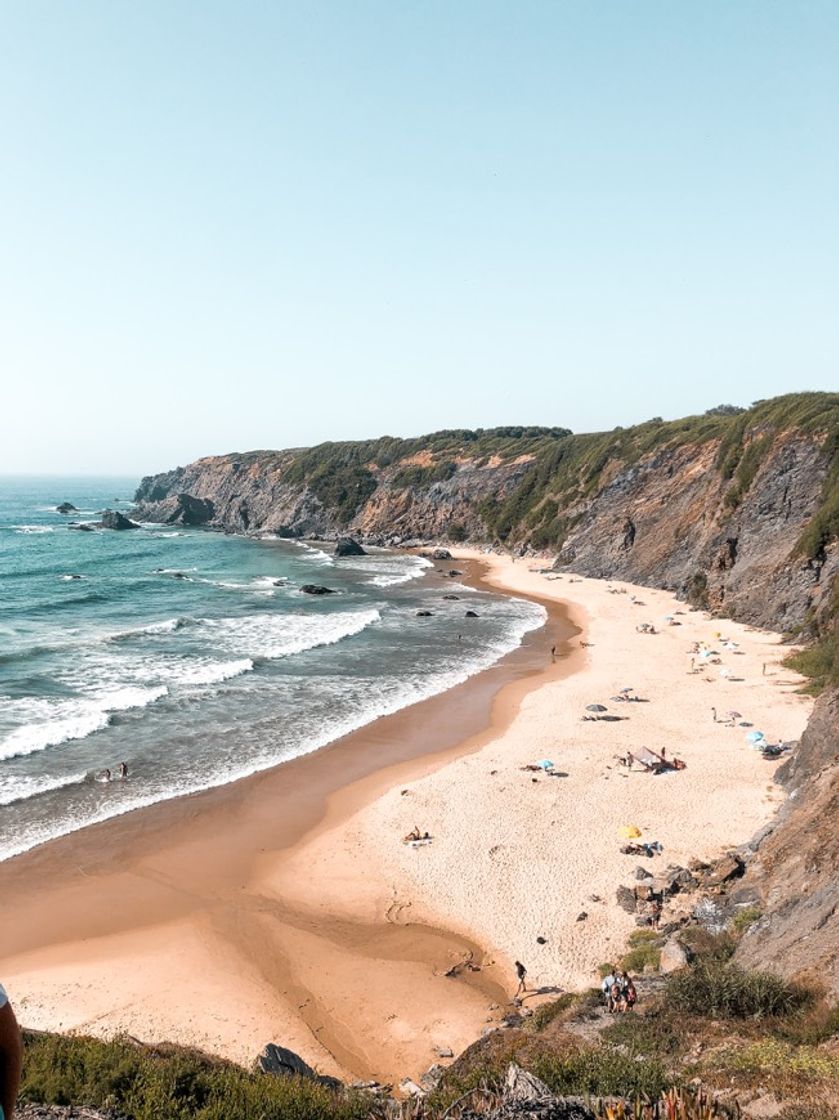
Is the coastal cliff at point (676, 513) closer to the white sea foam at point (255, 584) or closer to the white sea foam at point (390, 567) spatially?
the white sea foam at point (390, 567)

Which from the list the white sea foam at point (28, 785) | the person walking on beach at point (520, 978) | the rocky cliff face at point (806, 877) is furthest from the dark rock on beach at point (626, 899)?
the white sea foam at point (28, 785)

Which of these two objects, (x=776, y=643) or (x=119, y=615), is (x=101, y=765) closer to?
(x=119, y=615)

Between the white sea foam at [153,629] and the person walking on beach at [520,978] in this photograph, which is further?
the white sea foam at [153,629]

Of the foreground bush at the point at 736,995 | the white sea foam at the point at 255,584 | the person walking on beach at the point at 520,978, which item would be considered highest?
the foreground bush at the point at 736,995

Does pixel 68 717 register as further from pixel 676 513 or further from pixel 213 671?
pixel 676 513


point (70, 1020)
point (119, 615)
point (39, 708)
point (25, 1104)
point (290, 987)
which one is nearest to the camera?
point (25, 1104)

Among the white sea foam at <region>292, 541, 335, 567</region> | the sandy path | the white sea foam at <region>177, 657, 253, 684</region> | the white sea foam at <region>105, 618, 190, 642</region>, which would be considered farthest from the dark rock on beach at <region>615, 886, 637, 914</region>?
the white sea foam at <region>292, 541, 335, 567</region>

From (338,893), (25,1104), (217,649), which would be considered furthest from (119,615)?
(25,1104)
